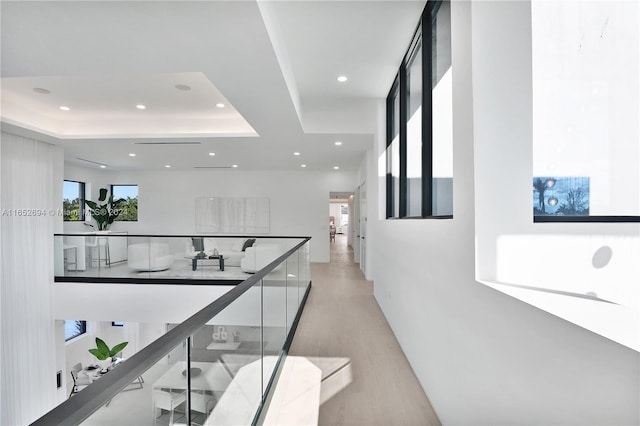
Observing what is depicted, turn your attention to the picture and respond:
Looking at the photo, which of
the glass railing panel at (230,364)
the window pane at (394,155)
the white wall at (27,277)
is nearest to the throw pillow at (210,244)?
the white wall at (27,277)

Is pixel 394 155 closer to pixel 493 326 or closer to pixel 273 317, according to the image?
pixel 273 317

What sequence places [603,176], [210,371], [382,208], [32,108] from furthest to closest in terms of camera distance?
[32,108] < [382,208] < [603,176] < [210,371]

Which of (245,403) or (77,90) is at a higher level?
(77,90)

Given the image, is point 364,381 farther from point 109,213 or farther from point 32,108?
point 109,213

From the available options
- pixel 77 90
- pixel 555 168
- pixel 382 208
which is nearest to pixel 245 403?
pixel 555 168

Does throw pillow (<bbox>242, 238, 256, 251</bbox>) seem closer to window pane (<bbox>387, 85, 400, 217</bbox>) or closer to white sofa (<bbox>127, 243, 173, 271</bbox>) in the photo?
white sofa (<bbox>127, 243, 173, 271</bbox>)

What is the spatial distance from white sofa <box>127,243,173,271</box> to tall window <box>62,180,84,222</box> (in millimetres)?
5262

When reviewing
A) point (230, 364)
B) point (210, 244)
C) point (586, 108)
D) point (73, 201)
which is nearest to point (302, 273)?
point (210, 244)

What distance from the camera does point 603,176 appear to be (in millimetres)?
1510

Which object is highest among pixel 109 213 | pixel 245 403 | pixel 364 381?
pixel 109 213

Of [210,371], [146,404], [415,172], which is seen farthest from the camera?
[415,172]

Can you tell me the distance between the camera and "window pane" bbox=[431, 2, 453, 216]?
92.3 inches

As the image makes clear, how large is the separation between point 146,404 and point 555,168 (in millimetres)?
2134

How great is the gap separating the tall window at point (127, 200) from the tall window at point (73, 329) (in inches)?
144
